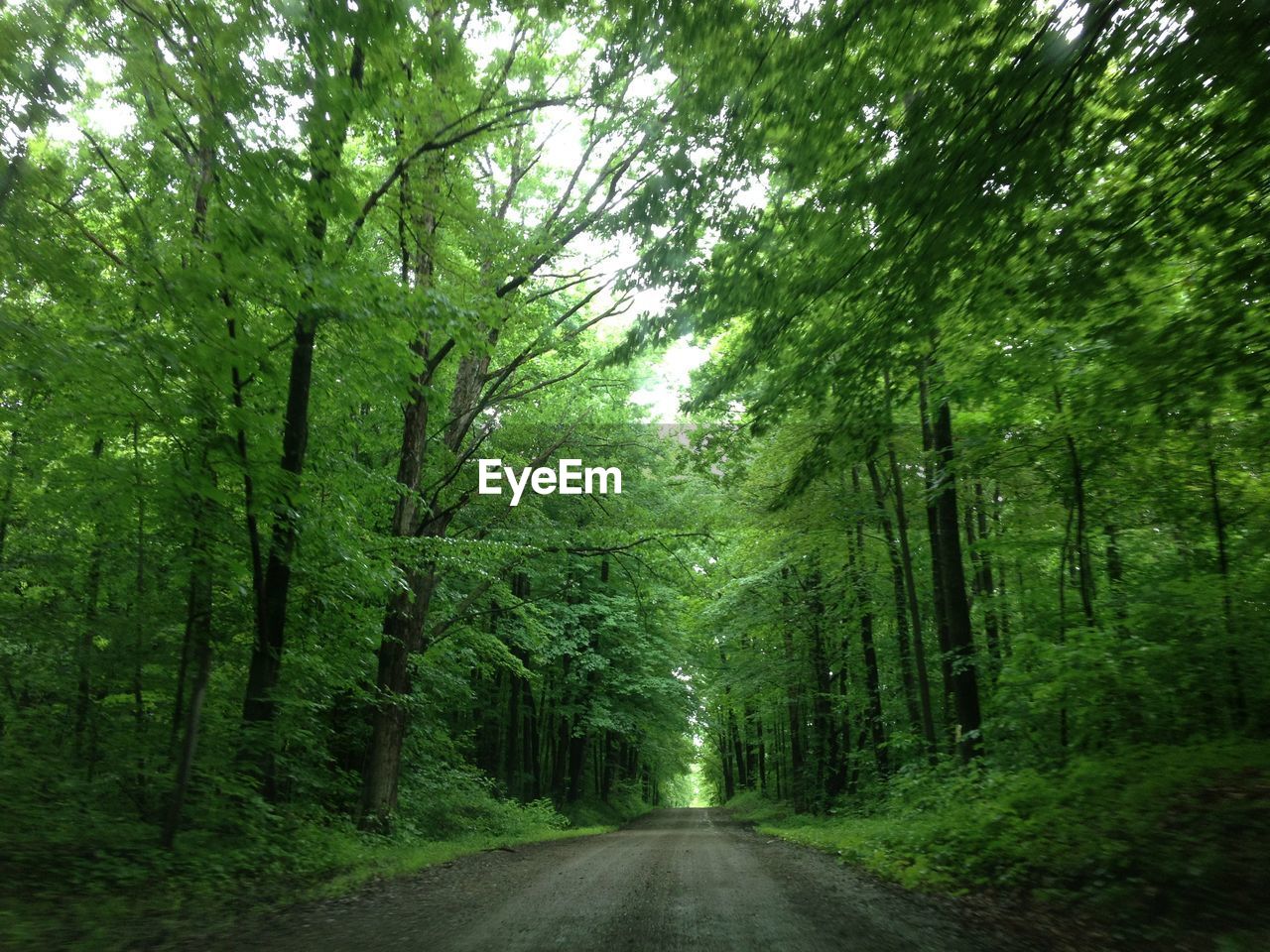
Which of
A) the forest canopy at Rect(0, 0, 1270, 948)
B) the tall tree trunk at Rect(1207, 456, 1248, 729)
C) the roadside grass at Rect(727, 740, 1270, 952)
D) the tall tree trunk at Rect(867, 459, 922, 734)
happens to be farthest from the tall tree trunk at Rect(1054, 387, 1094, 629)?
the tall tree trunk at Rect(867, 459, 922, 734)

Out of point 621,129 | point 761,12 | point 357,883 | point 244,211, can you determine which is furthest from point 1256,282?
point 357,883

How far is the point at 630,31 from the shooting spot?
554 centimetres

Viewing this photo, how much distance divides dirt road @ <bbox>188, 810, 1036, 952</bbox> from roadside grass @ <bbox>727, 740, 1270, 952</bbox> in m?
0.73

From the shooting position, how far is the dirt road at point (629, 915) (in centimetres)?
494

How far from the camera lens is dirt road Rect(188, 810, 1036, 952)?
4.94 metres

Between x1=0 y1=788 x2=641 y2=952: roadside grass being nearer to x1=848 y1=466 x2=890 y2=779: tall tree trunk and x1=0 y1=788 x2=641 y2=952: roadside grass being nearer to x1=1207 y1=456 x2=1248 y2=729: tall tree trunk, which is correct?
x1=1207 y1=456 x2=1248 y2=729: tall tree trunk

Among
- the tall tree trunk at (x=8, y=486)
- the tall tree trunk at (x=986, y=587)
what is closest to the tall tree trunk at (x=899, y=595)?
the tall tree trunk at (x=986, y=587)

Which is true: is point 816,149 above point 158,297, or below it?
above

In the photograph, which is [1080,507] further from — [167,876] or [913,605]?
[167,876]

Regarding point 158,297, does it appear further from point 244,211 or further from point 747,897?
point 747,897

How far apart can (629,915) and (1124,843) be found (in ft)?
12.3

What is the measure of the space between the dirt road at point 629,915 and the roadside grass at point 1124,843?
0.73 meters

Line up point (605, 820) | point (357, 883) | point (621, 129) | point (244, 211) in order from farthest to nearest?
point (605, 820), point (621, 129), point (357, 883), point (244, 211)

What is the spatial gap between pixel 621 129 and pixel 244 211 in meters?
6.33
